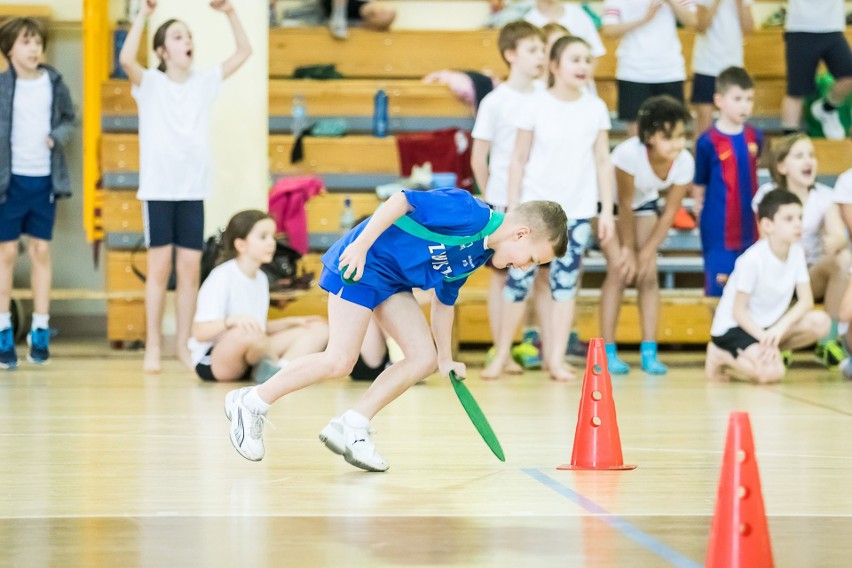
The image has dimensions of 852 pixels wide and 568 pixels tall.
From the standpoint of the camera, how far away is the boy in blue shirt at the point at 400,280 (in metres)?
3.88

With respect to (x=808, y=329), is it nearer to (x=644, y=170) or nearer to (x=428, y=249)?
(x=644, y=170)

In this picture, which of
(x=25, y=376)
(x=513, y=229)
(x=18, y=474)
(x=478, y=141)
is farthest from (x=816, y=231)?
(x=18, y=474)

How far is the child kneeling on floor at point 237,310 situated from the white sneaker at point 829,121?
16.7 feet

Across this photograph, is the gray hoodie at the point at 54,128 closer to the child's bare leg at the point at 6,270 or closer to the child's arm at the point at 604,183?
the child's bare leg at the point at 6,270

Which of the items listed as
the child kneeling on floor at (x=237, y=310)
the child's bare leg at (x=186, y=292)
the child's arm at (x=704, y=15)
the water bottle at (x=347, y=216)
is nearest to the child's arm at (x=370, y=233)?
the child kneeling on floor at (x=237, y=310)

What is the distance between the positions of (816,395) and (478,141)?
2.49 metres

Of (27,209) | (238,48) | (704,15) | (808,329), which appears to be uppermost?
(704,15)

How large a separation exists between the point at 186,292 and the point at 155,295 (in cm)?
21

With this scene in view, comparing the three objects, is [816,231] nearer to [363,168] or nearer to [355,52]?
[363,168]

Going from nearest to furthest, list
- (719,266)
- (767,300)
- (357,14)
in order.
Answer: (767,300), (719,266), (357,14)

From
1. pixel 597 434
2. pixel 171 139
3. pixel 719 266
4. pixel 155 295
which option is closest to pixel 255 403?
pixel 597 434

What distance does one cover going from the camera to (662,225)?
296 inches

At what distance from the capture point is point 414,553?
282 centimetres

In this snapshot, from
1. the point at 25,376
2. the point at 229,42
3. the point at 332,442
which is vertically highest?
the point at 229,42
